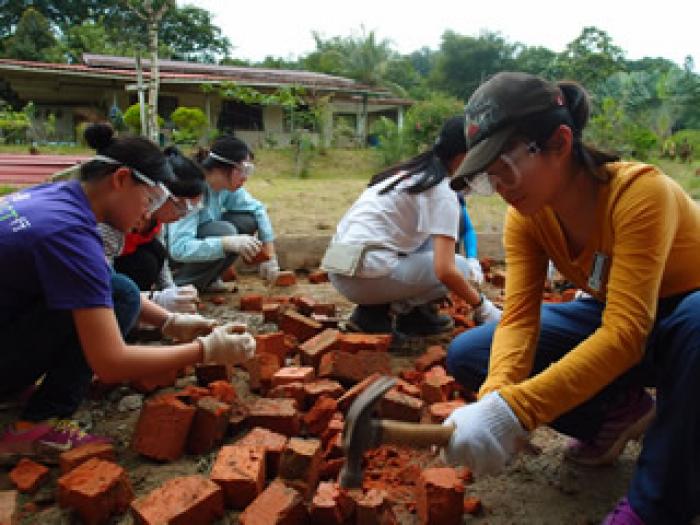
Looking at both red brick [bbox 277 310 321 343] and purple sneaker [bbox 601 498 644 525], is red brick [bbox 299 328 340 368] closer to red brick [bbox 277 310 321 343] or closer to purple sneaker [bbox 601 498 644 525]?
red brick [bbox 277 310 321 343]

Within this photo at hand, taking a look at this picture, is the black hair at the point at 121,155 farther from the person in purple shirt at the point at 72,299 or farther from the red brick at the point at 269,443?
the red brick at the point at 269,443

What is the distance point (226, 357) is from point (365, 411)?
0.94 m

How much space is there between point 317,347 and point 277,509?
45.0 inches

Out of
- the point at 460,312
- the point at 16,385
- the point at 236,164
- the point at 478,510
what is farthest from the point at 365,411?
the point at 236,164

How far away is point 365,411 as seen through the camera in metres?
1.41

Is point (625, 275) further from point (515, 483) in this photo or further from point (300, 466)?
point (300, 466)

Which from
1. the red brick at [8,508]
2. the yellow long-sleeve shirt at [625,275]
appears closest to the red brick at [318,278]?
the yellow long-sleeve shirt at [625,275]

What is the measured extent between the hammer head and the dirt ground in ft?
1.58

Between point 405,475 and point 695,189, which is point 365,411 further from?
point 695,189

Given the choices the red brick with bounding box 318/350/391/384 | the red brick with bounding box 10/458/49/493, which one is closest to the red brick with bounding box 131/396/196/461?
the red brick with bounding box 10/458/49/493

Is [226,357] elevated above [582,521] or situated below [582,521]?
above

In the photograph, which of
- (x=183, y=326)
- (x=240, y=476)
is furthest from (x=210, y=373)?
(x=240, y=476)

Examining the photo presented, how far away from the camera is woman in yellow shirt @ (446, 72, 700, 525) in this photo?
150cm

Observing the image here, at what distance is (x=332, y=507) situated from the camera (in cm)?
170
